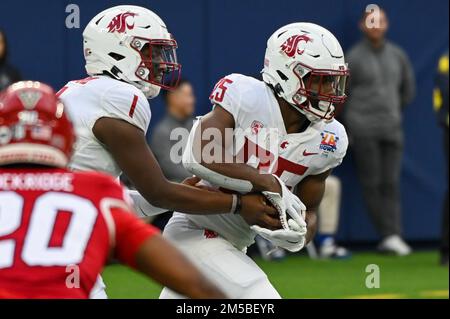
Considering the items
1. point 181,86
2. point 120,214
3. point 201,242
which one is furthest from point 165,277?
point 181,86

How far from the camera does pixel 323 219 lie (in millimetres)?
10812

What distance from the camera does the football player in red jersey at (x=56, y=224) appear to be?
2.85m

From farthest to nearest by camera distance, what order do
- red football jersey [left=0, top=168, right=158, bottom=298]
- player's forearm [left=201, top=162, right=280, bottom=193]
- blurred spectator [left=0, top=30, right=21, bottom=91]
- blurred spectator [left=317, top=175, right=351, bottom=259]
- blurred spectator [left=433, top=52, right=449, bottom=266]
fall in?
blurred spectator [left=317, top=175, right=351, bottom=259] < blurred spectator [left=433, top=52, right=449, bottom=266] < blurred spectator [left=0, top=30, right=21, bottom=91] < player's forearm [left=201, top=162, right=280, bottom=193] < red football jersey [left=0, top=168, right=158, bottom=298]

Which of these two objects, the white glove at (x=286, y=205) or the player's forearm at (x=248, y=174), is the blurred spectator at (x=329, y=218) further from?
the player's forearm at (x=248, y=174)

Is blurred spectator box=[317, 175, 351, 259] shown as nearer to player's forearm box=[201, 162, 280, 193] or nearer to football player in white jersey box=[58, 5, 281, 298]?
football player in white jersey box=[58, 5, 281, 298]

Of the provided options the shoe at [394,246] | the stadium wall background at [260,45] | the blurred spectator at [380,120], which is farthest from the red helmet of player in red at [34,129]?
the shoe at [394,246]

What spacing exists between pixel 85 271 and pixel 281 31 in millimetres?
2684

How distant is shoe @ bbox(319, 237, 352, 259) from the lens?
10.8 metres

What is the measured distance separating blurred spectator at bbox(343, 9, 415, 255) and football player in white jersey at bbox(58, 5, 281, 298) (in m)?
5.79

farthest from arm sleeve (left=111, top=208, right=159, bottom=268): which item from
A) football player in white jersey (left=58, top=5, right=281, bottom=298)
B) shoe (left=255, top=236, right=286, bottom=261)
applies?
shoe (left=255, top=236, right=286, bottom=261)

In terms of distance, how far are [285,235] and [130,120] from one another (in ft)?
2.80

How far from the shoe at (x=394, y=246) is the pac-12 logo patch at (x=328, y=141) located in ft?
19.3
